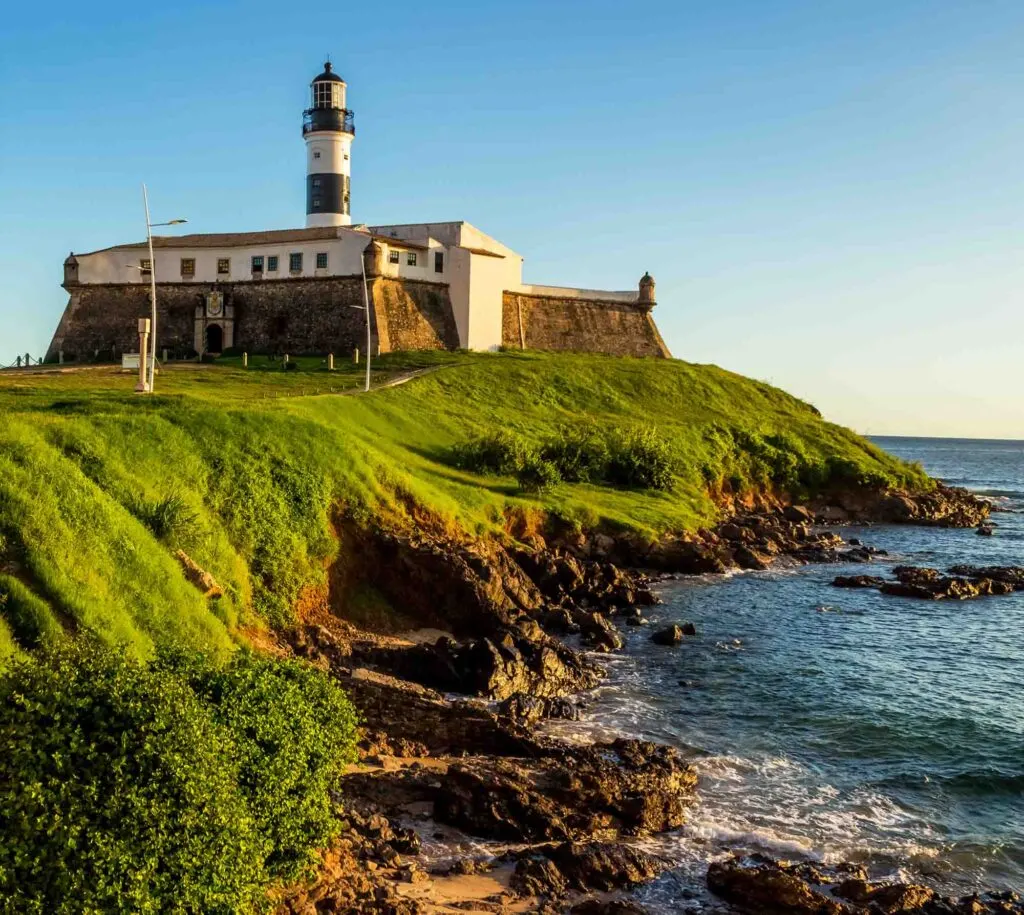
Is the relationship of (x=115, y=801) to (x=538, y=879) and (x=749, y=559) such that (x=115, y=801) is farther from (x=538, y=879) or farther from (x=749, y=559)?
(x=749, y=559)

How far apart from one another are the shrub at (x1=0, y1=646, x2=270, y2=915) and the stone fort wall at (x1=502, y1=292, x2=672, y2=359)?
7480cm

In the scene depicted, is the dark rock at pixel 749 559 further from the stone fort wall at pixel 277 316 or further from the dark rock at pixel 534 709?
the stone fort wall at pixel 277 316

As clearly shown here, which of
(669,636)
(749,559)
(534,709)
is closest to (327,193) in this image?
(749,559)

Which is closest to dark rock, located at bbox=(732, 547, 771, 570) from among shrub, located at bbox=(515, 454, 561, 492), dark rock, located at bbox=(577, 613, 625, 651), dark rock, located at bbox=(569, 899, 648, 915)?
shrub, located at bbox=(515, 454, 561, 492)

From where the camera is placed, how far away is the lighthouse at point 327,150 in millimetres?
82750

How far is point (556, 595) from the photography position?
39.5 meters

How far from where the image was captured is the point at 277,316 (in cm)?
7888

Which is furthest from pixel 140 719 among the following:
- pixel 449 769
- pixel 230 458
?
pixel 230 458

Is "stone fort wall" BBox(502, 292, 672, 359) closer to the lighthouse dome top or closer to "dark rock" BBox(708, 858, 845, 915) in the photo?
the lighthouse dome top

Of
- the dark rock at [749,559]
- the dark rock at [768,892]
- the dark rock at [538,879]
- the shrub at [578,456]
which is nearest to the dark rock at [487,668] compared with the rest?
the dark rock at [538,879]

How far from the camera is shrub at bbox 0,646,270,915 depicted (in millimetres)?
11773

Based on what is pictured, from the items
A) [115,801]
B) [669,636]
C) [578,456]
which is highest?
[578,456]

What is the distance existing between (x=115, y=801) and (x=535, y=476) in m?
38.1

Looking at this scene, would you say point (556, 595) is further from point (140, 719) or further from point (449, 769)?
point (140, 719)
